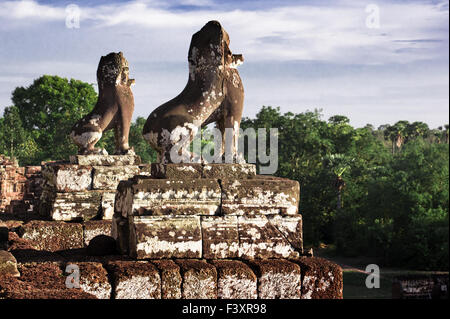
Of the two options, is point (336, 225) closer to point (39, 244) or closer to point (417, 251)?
point (417, 251)

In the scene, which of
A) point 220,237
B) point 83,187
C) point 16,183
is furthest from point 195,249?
point 16,183

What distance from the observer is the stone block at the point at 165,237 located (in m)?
4.90

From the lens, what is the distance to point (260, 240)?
202 inches

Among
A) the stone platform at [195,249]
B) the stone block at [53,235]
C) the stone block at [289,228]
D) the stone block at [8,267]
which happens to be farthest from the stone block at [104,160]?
the stone block at [8,267]

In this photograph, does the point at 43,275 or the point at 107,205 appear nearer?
the point at 43,275

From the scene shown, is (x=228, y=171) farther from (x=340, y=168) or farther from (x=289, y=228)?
(x=340, y=168)

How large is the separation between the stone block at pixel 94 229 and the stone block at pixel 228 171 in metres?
2.12

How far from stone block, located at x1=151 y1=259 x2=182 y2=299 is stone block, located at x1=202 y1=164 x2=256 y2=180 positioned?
3.57 feet

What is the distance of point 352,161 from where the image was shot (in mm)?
36375

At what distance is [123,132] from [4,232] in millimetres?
2798

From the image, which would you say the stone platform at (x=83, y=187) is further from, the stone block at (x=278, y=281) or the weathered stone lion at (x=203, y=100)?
the stone block at (x=278, y=281)

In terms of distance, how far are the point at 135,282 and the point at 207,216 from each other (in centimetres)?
95

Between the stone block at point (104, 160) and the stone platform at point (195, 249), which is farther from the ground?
the stone block at point (104, 160)
